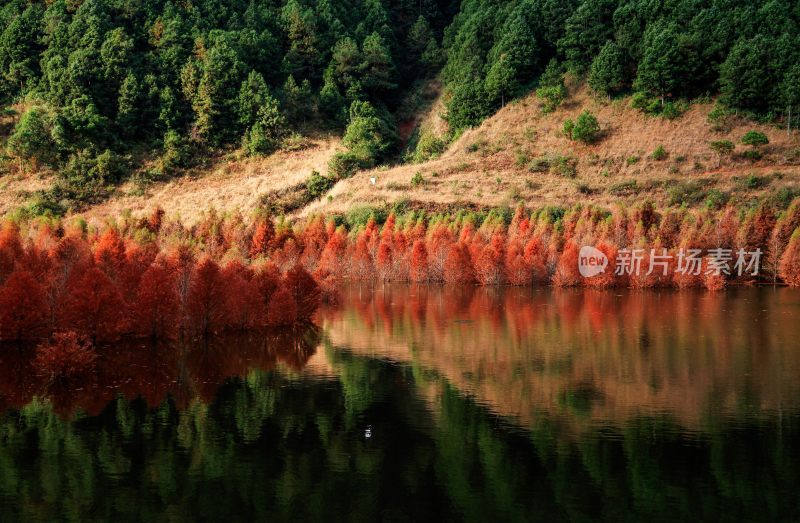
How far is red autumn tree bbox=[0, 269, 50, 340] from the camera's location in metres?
41.8

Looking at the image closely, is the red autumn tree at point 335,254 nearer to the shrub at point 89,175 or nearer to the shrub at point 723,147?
the shrub at point 89,175

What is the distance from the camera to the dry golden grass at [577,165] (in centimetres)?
9812

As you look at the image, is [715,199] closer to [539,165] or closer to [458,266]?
[539,165]

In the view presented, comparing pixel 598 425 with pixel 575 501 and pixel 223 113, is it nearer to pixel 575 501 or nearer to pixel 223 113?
pixel 575 501

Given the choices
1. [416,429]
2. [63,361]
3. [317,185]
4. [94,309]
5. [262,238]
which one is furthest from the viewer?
[317,185]

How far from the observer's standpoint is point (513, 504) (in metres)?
23.1

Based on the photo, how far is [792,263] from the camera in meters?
79.7

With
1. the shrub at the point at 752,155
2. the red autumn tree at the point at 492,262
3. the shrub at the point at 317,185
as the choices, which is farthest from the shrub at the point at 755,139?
the shrub at the point at 317,185

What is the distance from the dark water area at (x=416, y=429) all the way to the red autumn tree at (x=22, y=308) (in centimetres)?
162

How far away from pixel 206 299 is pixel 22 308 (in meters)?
10.3

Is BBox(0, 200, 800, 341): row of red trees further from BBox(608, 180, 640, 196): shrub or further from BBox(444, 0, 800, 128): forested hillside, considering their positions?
BBox(444, 0, 800, 128): forested hillside

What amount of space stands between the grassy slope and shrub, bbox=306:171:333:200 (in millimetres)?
2770

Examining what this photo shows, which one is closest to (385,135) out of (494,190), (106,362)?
(494,190)

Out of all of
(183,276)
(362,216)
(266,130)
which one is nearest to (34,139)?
(266,130)
